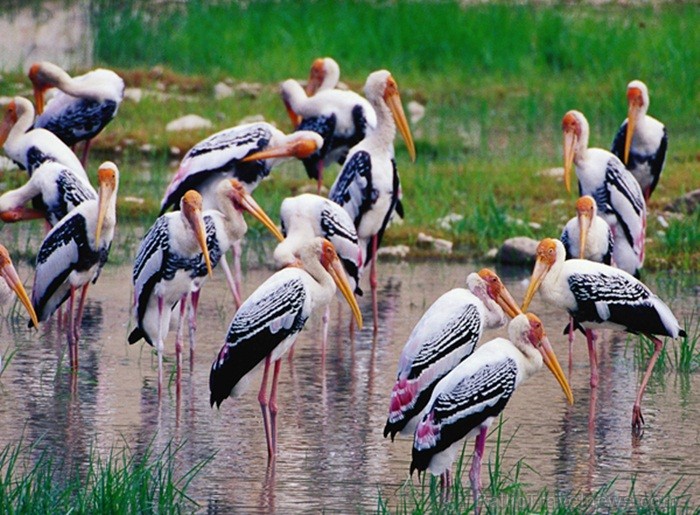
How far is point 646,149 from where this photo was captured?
424 inches

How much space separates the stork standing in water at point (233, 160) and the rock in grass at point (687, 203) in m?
3.17

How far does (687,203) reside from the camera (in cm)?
1188

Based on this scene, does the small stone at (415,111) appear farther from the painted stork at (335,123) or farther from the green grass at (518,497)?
the green grass at (518,497)

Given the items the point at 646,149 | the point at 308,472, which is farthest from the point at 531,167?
the point at 308,472

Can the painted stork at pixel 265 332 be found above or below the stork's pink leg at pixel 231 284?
above

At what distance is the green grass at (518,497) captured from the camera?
18.3 ft

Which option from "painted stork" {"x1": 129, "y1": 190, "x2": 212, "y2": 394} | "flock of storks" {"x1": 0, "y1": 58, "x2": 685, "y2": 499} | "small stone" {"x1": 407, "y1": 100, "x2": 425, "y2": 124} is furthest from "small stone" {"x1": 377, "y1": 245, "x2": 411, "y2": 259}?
"small stone" {"x1": 407, "y1": 100, "x2": 425, "y2": 124}

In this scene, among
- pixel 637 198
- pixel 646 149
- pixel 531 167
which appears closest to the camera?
pixel 637 198

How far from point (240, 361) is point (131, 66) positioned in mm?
11538

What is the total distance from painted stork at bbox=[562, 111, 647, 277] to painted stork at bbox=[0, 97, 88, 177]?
2652 millimetres

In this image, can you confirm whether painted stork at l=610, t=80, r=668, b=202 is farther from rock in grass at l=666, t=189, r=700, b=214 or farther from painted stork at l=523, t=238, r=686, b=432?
painted stork at l=523, t=238, r=686, b=432

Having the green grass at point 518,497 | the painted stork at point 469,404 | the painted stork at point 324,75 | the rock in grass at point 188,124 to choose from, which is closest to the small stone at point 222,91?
the rock in grass at point 188,124

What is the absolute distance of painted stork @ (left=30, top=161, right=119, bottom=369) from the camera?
8211mm

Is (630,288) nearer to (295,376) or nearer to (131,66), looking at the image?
(295,376)
